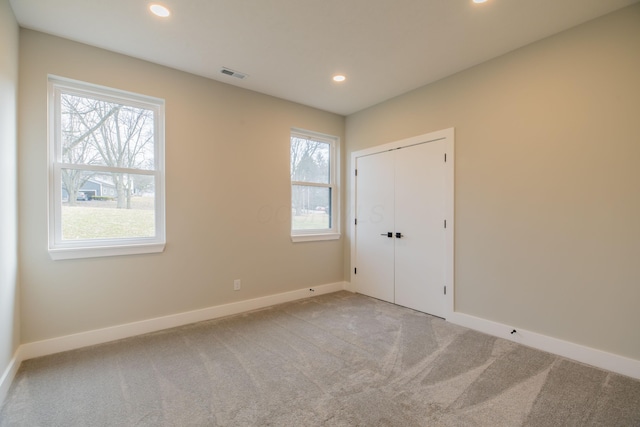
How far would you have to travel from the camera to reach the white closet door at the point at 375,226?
13.1ft

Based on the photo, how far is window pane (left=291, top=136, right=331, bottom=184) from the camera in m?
4.22

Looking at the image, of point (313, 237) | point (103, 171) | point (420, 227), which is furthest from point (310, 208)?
point (103, 171)

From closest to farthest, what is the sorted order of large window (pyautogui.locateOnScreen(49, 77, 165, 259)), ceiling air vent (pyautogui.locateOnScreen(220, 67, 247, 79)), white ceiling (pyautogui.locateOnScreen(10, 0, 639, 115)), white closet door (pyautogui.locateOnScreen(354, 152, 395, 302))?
white ceiling (pyautogui.locateOnScreen(10, 0, 639, 115)) < large window (pyautogui.locateOnScreen(49, 77, 165, 259)) < ceiling air vent (pyautogui.locateOnScreen(220, 67, 247, 79)) < white closet door (pyautogui.locateOnScreen(354, 152, 395, 302))

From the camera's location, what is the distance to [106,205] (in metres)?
2.85

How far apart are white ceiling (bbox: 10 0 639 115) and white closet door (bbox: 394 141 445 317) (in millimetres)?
975

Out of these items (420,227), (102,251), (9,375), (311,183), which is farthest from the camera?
(311,183)

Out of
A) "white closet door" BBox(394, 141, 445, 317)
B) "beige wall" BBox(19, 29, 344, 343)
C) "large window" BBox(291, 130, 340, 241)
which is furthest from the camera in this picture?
"large window" BBox(291, 130, 340, 241)

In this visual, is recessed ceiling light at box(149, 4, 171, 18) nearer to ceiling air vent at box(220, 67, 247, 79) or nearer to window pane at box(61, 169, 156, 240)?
ceiling air vent at box(220, 67, 247, 79)

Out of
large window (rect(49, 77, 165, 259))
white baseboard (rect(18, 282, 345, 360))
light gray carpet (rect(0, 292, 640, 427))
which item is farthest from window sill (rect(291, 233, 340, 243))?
large window (rect(49, 77, 165, 259))

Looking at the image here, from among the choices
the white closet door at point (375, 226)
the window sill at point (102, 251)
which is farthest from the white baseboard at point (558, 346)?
the window sill at point (102, 251)

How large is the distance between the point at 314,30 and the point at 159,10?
1209mm

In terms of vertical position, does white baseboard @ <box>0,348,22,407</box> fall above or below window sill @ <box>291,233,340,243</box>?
below

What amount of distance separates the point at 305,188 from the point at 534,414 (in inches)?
133

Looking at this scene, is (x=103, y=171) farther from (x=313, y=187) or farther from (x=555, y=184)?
(x=555, y=184)
